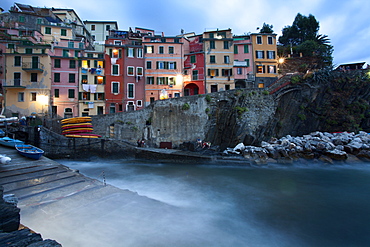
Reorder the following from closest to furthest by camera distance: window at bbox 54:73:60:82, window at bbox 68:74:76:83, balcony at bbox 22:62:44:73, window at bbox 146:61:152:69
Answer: balcony at bbox 22:62:44:73 → window at bbox 54:73:60:82 → window at bbox 68:74:76:83 → window at bbox 146:61:152:69

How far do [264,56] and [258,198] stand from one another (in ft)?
93.7

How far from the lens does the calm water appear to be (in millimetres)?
6633

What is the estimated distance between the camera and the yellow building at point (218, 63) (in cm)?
3111

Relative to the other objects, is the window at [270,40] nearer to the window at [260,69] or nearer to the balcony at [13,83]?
the window at [260,69]

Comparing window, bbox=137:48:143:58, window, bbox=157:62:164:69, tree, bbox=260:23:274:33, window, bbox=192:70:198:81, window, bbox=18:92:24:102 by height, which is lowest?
window, bbox=18:92:24:102

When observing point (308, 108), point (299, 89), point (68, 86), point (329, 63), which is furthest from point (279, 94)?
point (68, 86)

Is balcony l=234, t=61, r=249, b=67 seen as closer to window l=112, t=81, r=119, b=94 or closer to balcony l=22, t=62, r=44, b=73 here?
window l=112, t=81, r=119, b=94

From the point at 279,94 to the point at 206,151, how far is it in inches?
520

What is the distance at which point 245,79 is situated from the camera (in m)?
31.6

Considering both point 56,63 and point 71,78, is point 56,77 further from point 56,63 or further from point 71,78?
point 56,63

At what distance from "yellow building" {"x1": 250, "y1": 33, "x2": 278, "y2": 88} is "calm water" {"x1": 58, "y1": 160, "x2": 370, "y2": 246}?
18.5 meters

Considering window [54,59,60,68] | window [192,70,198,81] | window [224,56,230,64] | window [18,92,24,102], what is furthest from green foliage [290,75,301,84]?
window [18,92,24,102]

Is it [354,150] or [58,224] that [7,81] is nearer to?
[58,224]

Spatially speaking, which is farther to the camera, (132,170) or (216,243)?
(132,170)
